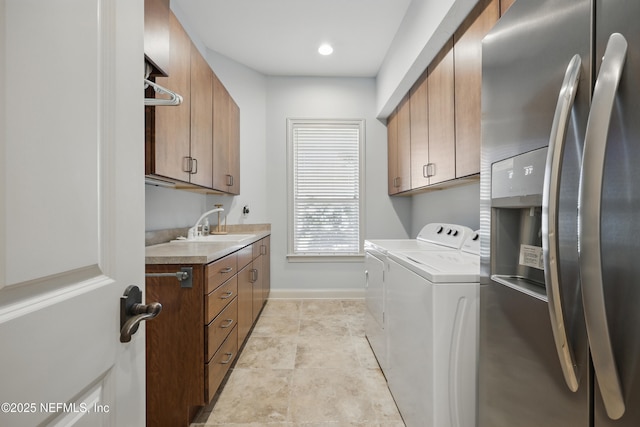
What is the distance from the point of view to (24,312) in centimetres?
39

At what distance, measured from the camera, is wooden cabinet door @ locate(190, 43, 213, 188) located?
6.83 feet

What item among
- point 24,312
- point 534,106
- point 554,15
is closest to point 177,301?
point 24,312

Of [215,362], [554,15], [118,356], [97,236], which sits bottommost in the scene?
[215,362]

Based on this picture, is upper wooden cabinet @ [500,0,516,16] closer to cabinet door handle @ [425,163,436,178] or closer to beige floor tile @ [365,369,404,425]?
cabinet door handle @ [425,163,436,178]

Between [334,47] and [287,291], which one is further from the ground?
[334,47]

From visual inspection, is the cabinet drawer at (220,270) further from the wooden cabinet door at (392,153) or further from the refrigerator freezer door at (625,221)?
the wooden cabinet door at (392,153)

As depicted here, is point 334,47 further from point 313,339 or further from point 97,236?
point 97,236

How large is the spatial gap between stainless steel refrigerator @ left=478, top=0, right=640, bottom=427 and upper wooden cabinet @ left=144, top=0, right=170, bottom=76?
1.44 meters

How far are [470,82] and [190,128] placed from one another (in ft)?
5.99

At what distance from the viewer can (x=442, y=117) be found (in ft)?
6.69

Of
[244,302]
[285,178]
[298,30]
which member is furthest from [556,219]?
[285,178]

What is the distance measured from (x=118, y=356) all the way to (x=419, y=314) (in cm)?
116

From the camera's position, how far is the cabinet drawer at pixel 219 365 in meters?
1.55

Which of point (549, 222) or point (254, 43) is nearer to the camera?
point (549, 222)
